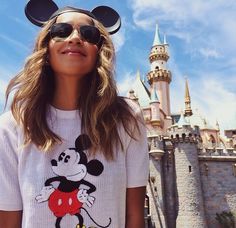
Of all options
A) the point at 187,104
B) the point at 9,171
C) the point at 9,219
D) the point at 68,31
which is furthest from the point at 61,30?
the point at 187,104

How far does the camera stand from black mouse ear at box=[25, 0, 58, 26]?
2475mm

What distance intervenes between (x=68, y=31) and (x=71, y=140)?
25.3 inches

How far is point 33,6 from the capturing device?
2.50 m

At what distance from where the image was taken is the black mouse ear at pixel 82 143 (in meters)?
2.06

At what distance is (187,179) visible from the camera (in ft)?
92.7

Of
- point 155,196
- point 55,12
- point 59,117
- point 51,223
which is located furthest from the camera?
point 155,196

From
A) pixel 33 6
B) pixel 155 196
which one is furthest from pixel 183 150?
pixel 33 6

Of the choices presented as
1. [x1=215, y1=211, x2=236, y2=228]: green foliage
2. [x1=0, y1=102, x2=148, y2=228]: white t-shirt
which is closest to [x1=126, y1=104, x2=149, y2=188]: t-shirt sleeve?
[x1=0, y1=102, x2=148, y2=228]: white t-shirt

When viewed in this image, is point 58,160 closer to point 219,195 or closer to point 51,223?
point 51,223

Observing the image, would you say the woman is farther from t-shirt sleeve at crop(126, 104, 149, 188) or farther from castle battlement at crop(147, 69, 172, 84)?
castle battlement at crop(147, 69, 172, 84)

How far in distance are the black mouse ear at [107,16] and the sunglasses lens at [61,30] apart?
0.36m

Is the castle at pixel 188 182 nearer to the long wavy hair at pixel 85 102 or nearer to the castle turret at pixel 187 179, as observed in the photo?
the castle turret at pixel 187 179

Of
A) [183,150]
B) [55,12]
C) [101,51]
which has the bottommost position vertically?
[101,51]

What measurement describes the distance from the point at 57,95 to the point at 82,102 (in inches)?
6.7
